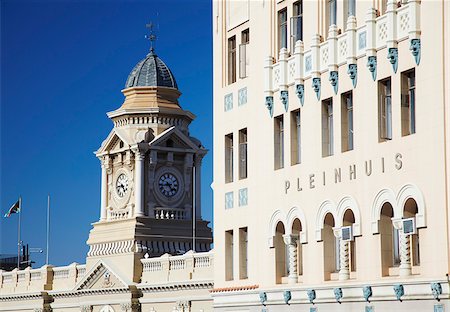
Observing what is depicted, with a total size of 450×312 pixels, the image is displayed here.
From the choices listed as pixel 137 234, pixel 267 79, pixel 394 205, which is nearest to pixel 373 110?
pixel 394 205

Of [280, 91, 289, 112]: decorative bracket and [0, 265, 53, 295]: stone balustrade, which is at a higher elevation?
[280, 91, 289, 112]: decorative bracket

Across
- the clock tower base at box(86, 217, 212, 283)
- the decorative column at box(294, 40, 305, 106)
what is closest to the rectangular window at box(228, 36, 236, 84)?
the decorative column at box(294, 40, 305, 106)

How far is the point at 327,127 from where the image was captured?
34781 mm

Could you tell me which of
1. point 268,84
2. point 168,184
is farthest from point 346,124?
point 168,184

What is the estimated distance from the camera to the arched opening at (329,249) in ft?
113

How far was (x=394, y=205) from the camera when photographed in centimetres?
3075

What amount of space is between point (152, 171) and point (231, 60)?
99.0 ft

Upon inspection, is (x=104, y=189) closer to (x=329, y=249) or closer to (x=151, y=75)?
(x=151, y=75)

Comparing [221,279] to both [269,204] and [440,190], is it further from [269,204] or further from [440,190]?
[440,190]

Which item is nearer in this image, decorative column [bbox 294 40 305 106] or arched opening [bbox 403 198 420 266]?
arched opening [bbox 403 198 420 266]

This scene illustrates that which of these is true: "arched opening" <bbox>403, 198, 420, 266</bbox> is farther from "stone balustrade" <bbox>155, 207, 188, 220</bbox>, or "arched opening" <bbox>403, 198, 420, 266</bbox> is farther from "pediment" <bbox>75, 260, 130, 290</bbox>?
"stone balustrade" <bbox>155, 207, 188, 220</bbox>

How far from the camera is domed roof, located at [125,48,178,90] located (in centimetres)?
7319

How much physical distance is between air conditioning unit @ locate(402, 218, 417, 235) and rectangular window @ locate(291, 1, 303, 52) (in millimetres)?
8482

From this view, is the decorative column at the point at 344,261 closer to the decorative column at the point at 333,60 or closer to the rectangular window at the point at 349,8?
the decorative column at the point at 333,60
